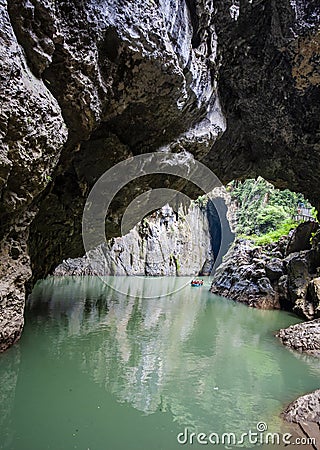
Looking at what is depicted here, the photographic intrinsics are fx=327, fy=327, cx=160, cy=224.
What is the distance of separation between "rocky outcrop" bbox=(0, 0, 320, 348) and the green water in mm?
1137

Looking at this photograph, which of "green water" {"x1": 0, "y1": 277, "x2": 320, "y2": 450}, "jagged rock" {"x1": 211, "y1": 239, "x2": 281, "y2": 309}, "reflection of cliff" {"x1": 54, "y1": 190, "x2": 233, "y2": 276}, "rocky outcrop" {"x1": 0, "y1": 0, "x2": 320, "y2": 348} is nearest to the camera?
"green water" {"x1": 0, "y1": 277, "x2": 320, "y2": 450}

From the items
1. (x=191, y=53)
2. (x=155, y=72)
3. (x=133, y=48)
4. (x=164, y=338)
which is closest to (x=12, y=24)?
(x=133, y=48)

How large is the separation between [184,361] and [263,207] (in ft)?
80.9

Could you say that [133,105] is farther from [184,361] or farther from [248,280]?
[248,280]

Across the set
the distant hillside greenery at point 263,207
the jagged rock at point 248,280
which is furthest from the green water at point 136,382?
the distant hillside greenery at point 263,207

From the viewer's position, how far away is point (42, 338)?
6.07m

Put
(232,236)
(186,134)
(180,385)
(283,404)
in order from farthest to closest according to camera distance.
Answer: (232,236) < (186,134) < (180,385) < (283,404)

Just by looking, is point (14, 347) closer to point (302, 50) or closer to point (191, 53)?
point (191, 53)

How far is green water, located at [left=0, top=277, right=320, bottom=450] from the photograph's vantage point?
3.07m

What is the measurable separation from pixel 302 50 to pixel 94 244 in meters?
7.24

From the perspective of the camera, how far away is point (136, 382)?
4.36 meters

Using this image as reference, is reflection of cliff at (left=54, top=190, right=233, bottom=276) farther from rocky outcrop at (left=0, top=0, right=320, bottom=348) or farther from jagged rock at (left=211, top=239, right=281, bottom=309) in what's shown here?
rocky outcrop at (left=0, top=0, right=320, bottom=348)

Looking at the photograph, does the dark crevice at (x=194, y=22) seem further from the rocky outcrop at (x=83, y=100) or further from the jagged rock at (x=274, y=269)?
the jagged rock at (x=274, y=269)

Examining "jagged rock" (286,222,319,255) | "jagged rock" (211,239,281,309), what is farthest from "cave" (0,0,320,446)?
"jagged rock" (211,239,281,309)
